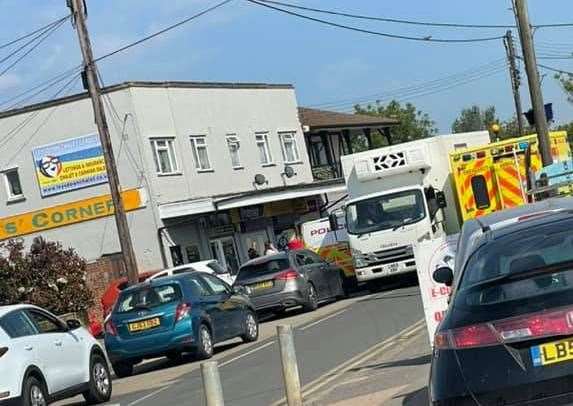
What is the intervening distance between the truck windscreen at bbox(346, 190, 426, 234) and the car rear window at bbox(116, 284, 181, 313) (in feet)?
27.1

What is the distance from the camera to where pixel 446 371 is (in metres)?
5.93

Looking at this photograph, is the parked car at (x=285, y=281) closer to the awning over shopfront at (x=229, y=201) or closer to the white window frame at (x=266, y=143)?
the awning over shopfront at (x=229, y=201)

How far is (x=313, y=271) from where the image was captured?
25.0m

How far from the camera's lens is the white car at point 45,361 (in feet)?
41.0

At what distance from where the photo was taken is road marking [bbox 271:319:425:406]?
11995 millimetres

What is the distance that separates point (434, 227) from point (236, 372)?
34.5 feet

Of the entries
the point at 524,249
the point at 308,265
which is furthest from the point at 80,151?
the point at 524,249

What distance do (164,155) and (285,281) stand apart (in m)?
12.9

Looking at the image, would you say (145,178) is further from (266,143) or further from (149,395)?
(149,395)

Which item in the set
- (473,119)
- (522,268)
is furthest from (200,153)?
(473,119)

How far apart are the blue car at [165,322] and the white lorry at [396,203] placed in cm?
722

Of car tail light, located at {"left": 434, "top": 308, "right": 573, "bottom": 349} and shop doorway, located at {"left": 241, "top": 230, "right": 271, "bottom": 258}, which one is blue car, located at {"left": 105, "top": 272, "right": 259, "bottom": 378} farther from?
shop doorway, located at {"left": 241, "top": 230, "right": 271, "bottom": 258}

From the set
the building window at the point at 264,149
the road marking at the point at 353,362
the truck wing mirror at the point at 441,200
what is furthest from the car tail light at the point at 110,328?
the building window at the point at 264,149

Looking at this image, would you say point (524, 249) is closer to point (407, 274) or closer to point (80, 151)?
point (407, 274)
